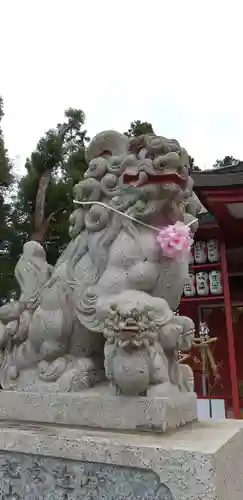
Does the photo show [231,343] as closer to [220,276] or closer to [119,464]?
[220,276]

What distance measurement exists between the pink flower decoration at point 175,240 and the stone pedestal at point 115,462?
0.61m

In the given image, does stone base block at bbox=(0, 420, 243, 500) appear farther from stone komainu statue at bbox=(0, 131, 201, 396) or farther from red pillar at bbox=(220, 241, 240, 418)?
red pillar at bbox=(220, 241, 240, 418)

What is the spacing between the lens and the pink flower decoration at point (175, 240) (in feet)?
5.04

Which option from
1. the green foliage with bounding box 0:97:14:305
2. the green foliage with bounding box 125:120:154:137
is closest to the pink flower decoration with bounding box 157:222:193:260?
the green foliage with bounding box 0:97:14:305

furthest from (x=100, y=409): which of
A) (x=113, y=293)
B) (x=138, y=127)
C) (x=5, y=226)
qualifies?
(x=138, y=127)

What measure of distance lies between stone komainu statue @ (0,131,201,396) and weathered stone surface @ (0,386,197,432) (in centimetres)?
4

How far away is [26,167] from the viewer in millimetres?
6402

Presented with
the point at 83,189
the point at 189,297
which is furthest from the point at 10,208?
the point at 83,189

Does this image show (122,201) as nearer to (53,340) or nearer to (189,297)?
(53,340)

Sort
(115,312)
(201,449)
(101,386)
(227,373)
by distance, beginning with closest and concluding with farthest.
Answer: (201,449) < (115,312) < (101,386) < (227,373)

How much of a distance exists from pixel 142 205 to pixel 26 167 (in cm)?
514

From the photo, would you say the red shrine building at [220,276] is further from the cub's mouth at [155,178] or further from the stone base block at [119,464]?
the stone base block at [119,464]

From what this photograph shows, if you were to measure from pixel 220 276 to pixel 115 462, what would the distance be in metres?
4.24

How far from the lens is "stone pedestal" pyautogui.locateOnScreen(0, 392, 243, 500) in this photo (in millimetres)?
1153
